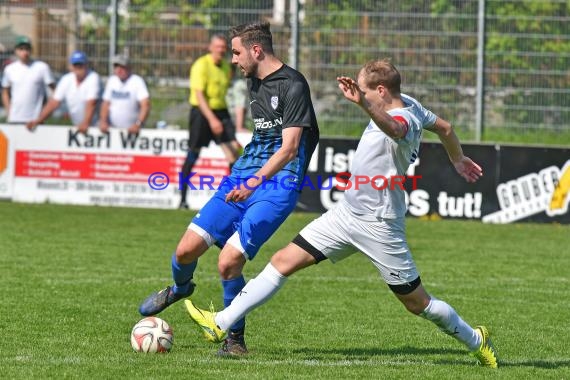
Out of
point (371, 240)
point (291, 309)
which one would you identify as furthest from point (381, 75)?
point (291, 309)

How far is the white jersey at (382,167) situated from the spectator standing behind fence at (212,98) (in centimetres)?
917

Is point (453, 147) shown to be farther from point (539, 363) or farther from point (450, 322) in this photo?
point (539, 363)

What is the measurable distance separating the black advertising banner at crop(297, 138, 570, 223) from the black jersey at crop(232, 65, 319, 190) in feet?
30.2

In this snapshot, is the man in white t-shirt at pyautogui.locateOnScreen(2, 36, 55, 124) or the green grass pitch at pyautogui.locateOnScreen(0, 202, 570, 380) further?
the man in white t-shirt at pyautogui.locateOnScreen(2, 36, 55, 124)

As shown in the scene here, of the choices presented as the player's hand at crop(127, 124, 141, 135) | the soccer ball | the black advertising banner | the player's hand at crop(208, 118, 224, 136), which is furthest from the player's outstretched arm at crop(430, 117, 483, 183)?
the player's hand at crop(127, 124, 141, 135)

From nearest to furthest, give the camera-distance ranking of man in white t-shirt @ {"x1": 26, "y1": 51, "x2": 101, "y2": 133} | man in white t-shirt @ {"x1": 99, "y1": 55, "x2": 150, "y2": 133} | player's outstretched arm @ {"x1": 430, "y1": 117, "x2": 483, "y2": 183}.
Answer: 1. player's outstretched arm @ {"x1": 430, "y1": 117, "x2": 483, "y2": 183}
2. man in white t-shirt @ {"x1": 99, "y1": 55, "x2": 150, "y2": 133}
3. man in white t-shirt @ {"x1": 26, "y1": 51, "x2": 101, "y2": 133}

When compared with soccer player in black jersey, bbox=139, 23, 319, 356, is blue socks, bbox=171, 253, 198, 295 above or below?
below

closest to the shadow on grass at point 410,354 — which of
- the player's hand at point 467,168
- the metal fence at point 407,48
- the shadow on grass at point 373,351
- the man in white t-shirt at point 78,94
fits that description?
the shadow on grass at point 373,351

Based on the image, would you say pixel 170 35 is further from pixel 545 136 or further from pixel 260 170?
pixel 260 170

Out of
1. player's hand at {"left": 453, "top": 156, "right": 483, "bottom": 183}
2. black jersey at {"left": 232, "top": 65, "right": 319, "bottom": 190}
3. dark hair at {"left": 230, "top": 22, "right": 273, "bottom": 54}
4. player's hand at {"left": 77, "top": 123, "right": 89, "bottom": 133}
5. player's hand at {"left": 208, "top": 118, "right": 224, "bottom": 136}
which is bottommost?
player's hand at {"left": 77, "top": 123, "right": 89, "bottom": 133}

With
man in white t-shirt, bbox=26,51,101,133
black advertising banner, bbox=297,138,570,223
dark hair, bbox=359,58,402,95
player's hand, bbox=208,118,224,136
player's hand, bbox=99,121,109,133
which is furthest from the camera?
man in white t-shirt, bbox=26,51,101,133

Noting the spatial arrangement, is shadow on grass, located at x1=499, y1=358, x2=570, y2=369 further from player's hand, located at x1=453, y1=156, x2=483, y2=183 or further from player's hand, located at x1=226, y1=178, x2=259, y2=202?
player's hand, located at x1=226, y1=178, x2=259, y2=202

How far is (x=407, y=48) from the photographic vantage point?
59.2 ft

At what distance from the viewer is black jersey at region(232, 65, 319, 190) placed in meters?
7.52
